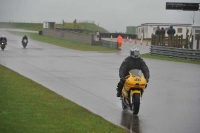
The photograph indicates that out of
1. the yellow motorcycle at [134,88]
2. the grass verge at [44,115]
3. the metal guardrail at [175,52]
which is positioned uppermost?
the yellow motorcycle at [134,88]

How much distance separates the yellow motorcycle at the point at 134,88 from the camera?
40.6 ft

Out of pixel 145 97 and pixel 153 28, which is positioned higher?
pixel 153 28

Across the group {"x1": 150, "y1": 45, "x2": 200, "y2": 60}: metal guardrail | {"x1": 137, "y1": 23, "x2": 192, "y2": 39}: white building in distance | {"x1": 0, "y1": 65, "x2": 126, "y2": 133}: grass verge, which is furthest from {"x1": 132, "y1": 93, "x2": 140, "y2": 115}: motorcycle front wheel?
{"x1": 137, "y1": 23, "x2": 192, "y2": 39}: white building in distance

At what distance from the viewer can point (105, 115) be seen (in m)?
12.3

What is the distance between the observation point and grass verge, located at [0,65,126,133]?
9422 millimetres

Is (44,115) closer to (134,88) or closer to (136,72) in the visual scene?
(134,88)

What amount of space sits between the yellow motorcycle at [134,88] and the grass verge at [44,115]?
3.87 ft

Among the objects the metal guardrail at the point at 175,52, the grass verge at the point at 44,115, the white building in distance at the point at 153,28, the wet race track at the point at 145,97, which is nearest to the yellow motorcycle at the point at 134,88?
the wet race track at the point at 145,97

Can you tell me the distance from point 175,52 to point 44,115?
95.9ft

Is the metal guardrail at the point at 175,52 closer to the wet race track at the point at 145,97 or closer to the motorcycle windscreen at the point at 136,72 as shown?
the wet race track at the point at 145,97

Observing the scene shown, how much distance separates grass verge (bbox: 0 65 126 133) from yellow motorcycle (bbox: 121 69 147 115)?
1179mm

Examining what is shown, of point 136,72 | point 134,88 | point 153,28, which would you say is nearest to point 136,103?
point 134,88

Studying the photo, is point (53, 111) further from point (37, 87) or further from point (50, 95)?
point (37, 87)

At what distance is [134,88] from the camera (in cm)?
1248
